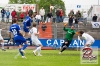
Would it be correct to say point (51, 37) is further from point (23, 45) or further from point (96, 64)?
point (96, 64)

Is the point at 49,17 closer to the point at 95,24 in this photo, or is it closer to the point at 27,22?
the point at 95,24

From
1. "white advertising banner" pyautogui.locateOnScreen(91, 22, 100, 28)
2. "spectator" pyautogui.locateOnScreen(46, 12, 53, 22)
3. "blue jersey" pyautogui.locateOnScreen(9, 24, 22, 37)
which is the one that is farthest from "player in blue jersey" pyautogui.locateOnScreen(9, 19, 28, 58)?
"white advertising banner" pyautogui.locateOnScreen(91, 22, 100, 28)

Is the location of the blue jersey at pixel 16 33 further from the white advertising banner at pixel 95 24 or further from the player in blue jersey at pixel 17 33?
the white advertising banner at pixel 95 24

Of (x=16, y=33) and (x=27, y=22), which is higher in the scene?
(x=27, y=22)

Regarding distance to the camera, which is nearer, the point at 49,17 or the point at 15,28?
the point at 15,28

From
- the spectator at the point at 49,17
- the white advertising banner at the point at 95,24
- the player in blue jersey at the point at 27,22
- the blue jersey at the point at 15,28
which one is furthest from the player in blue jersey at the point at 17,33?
the white advertising banner at the point at 95,24

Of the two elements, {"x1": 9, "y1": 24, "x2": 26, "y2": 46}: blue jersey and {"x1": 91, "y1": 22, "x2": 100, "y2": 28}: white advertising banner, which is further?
A: {"x1": 91, "y1": 22, "x2": 100, "y2": 28}: white advertising banner

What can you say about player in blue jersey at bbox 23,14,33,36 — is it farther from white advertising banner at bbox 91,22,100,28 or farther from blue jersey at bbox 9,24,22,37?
white advertising banner at bbox 91,22,100,28

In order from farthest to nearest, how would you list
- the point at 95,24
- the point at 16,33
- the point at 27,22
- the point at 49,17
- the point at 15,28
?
the point at 95,24
the point at 49,17
the point at 27,22
the point at 16,33
the point at 15,28

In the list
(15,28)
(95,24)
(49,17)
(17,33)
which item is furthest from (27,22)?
(95,24)

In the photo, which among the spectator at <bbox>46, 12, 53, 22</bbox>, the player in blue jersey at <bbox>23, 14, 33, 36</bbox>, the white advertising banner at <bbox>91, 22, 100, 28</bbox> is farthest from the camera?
the white advertising banner at <bbox>91, 22, 100, 28</bbox>

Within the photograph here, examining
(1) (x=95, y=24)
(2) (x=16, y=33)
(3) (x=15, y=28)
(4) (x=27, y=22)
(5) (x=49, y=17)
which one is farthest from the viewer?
(1) (x=95, y=24)

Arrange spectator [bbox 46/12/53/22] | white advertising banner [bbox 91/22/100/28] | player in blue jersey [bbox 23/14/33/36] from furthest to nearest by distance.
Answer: white advertising banner [bbox 91/22/100/28], spectator [bbox 46/12/53/22], player in blue jersey [bbox 23/14/33/36]

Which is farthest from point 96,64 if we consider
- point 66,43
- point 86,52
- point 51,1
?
point 51,1
